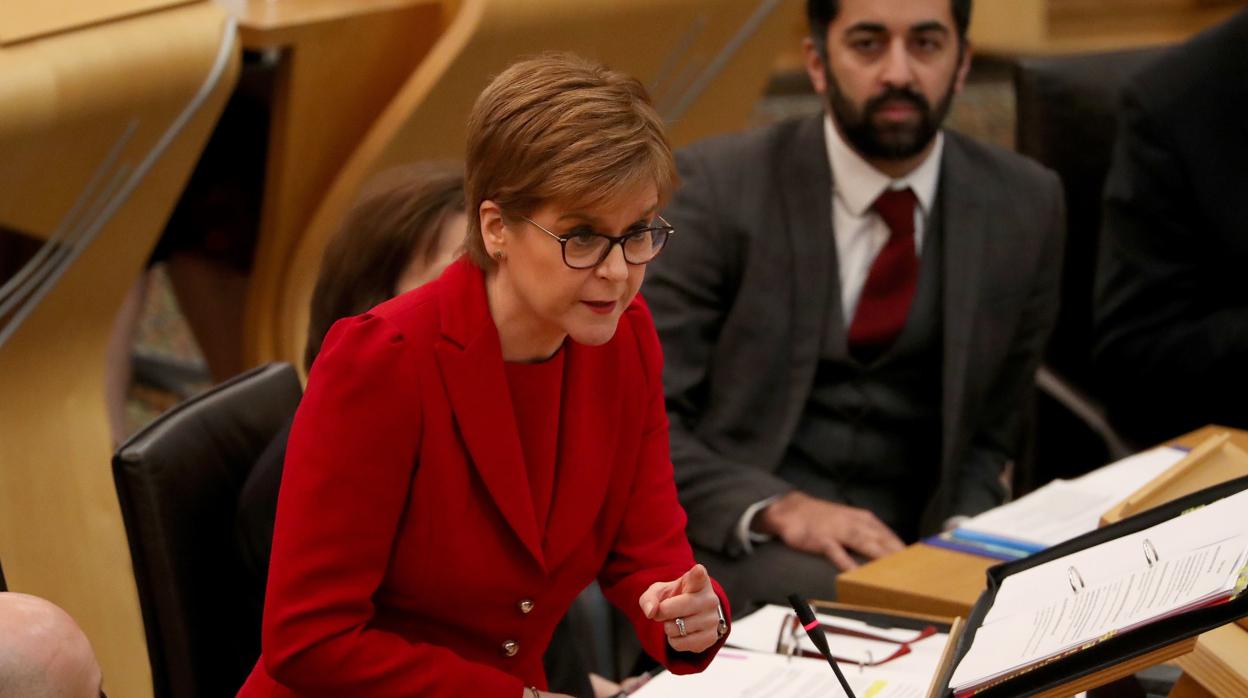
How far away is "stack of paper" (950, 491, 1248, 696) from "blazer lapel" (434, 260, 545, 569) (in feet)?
1.35

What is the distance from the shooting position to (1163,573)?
4.40 feet

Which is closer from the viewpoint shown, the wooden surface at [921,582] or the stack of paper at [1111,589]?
the stack of paper at [1111,589]

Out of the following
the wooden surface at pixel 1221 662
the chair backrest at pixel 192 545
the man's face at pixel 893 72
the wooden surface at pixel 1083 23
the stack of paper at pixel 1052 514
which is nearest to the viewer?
the wooden surface at pixel 1221 662

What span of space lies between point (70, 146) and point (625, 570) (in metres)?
1.13

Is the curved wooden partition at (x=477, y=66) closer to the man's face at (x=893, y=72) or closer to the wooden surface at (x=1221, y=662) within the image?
the man's face at (x=893, y=72)

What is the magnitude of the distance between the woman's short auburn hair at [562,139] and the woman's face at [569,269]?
0.04 ft

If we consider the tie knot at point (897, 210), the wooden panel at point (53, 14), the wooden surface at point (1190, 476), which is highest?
the wooden panel at point (53, 14)

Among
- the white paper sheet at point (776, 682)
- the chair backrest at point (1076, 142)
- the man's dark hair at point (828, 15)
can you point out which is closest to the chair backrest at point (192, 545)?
the white paper sheet at point (776, 682)

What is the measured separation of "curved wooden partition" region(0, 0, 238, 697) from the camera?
2098 mm

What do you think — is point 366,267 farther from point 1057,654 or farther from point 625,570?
point 1057,654

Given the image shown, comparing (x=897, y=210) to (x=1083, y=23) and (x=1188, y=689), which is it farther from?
(x=1083, y=23)

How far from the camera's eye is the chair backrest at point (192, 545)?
1546 millimetres

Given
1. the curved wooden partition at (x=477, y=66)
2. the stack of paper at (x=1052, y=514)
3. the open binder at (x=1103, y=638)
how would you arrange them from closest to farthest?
the open binder at (x=1103, y=638), the stack of paper at (x=1052, y=514), the curved wooden partition at (x=477, y=66)

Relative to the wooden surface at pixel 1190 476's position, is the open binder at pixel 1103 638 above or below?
above
